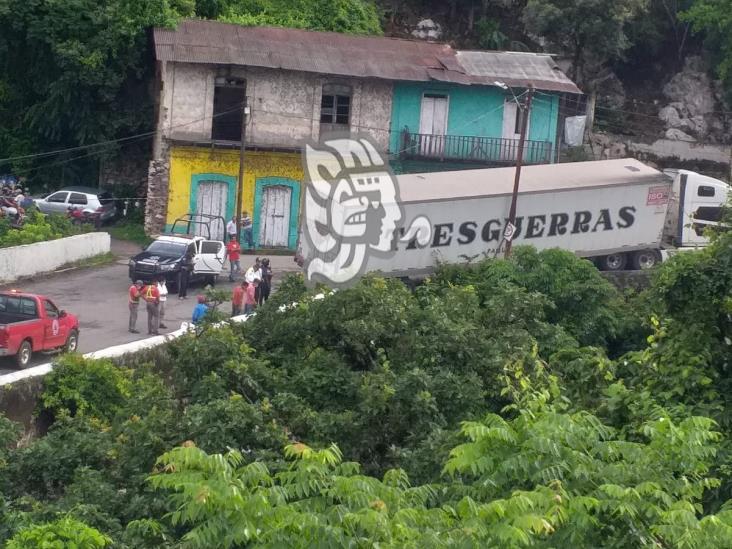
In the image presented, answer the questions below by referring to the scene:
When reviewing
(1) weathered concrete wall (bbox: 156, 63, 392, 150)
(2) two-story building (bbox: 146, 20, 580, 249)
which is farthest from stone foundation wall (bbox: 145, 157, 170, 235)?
(1) weathered concrete wall (bbox: 156, 63, 392, 150)

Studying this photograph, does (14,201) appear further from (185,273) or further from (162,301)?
(162,301)

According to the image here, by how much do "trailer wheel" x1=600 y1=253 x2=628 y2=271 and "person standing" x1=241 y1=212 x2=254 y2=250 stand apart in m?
9.97

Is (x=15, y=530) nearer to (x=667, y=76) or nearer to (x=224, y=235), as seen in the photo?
(x=224, y=235)

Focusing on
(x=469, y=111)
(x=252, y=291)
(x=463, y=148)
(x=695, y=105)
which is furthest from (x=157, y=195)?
(x=695, y=105)

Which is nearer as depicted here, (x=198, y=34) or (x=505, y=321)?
(x=505, y=321)

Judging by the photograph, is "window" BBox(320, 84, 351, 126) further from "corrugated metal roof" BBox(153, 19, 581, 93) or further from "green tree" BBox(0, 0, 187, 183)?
"green tree" BBox(0, 0, 187, 183)

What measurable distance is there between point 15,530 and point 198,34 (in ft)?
84.7

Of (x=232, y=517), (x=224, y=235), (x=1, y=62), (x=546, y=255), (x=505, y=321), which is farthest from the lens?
(x=1, y=62)

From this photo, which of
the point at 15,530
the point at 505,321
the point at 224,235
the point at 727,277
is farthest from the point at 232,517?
the point at 224,235

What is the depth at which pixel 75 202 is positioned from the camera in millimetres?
35500

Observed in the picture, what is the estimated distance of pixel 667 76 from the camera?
45.2 meters

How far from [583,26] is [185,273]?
1857 centimetres

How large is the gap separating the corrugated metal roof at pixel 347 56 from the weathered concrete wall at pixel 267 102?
1.57 feet

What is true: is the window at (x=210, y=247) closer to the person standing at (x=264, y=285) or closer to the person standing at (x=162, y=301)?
the person standing at (x=264, y=285)
